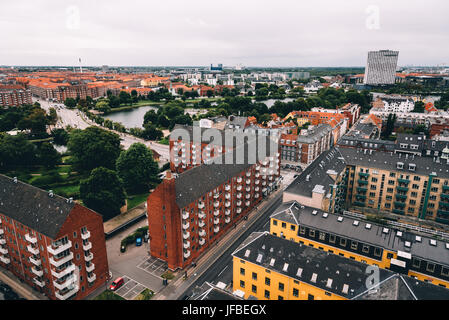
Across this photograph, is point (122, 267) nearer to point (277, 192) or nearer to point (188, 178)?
point (188, 178)

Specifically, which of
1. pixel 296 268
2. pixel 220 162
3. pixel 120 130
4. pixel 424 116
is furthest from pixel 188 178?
pixel 424 116

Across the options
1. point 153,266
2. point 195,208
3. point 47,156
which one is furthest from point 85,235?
point 47,156

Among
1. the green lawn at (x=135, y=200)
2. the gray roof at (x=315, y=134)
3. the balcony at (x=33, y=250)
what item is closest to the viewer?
the balcony at (x=33, y=250)

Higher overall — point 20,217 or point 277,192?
point 20,217

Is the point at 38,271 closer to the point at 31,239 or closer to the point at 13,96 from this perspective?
the point at 31,239

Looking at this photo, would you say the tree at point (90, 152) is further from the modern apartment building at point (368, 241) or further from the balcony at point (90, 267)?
the modern apartment building at point (368, 241)

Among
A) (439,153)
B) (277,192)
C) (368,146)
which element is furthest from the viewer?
(368,146)

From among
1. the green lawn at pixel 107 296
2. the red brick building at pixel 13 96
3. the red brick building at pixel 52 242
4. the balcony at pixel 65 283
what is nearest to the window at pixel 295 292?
the green lawn at pixel 107 296
